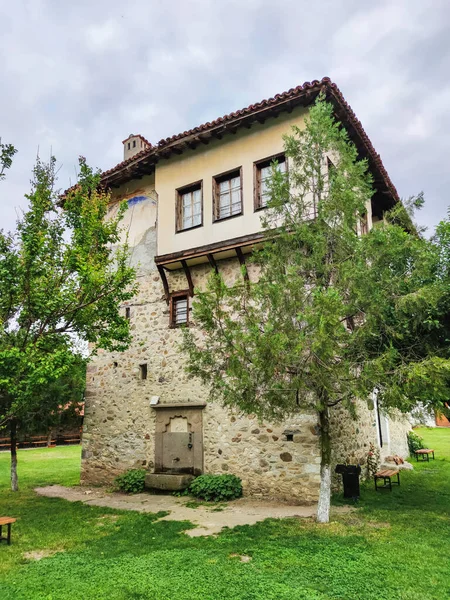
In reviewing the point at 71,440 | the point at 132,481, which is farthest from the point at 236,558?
the point at 71,440

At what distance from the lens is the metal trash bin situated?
27.6 ft

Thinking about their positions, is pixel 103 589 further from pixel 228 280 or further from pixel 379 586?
pixel 228 280

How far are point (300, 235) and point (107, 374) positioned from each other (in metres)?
7.54

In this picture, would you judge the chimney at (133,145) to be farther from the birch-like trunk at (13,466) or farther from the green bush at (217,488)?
the green bush at (217,488)

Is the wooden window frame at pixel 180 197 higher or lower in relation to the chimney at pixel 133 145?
lower

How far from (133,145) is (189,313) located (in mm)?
6797

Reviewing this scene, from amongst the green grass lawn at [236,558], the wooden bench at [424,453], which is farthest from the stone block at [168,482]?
the wooden bench at [424,453]

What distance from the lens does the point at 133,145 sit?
47.8 feet

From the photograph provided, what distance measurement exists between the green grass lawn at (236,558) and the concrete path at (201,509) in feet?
1.39

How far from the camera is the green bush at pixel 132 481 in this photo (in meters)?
10.4

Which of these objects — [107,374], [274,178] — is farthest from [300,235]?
[107,374]

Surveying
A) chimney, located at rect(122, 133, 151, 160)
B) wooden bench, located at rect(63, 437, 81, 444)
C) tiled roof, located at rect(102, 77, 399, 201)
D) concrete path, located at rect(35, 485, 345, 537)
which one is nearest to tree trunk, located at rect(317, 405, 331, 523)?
concrete path, located at rect(35, 485, 345, 537)

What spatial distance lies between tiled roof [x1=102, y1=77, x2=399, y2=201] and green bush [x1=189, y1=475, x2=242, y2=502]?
800 cm

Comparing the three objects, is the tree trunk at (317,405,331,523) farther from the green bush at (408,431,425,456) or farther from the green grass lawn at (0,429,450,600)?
the green bush at (408,431,425,456)
